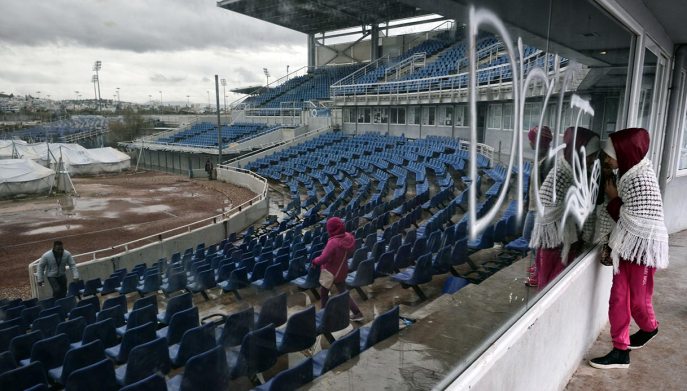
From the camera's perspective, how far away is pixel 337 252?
2.85m

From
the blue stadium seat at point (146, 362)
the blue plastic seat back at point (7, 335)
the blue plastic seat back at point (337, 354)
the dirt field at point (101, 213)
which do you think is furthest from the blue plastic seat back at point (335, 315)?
the dirt field at point (101, 213)

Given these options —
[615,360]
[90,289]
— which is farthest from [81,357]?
[90,289]

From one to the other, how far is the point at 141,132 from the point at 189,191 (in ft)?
48.8

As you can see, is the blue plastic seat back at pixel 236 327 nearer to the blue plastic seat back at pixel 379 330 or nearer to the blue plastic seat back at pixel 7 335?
the blue plastic seat back at pixel 379 330

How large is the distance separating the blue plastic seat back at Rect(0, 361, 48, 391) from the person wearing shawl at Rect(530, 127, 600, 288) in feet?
10.2

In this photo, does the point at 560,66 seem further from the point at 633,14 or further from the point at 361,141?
the point at 361,141

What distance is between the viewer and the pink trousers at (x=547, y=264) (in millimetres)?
2701

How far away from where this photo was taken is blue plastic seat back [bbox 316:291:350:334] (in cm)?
227

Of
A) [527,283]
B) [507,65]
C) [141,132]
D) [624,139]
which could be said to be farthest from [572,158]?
[141,132]

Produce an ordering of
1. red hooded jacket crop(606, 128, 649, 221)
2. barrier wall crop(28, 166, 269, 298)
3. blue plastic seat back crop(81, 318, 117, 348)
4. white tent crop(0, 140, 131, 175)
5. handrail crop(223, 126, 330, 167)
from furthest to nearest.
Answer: handrail crop(223, 126, 330, 167) → barrier wall crop(28, 166, 269, 298) → white tent crop(0, 140, 131, 175) → blue plastic seat back crop(81, 318, 117, 348) → red hooded jacket crop(606, 128, 649, 221)

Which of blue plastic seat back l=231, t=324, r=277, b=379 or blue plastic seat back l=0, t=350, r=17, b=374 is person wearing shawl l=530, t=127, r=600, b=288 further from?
blue plastic seat back l=0, t=350, r=17, b=374

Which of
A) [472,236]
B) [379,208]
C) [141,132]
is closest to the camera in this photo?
[472,236]

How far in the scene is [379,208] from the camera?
20.8ft

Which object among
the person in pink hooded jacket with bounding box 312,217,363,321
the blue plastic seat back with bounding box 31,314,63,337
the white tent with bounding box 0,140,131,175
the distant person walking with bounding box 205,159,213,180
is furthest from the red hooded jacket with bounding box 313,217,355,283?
the distant person walking with bounding box 205,159,213,180
